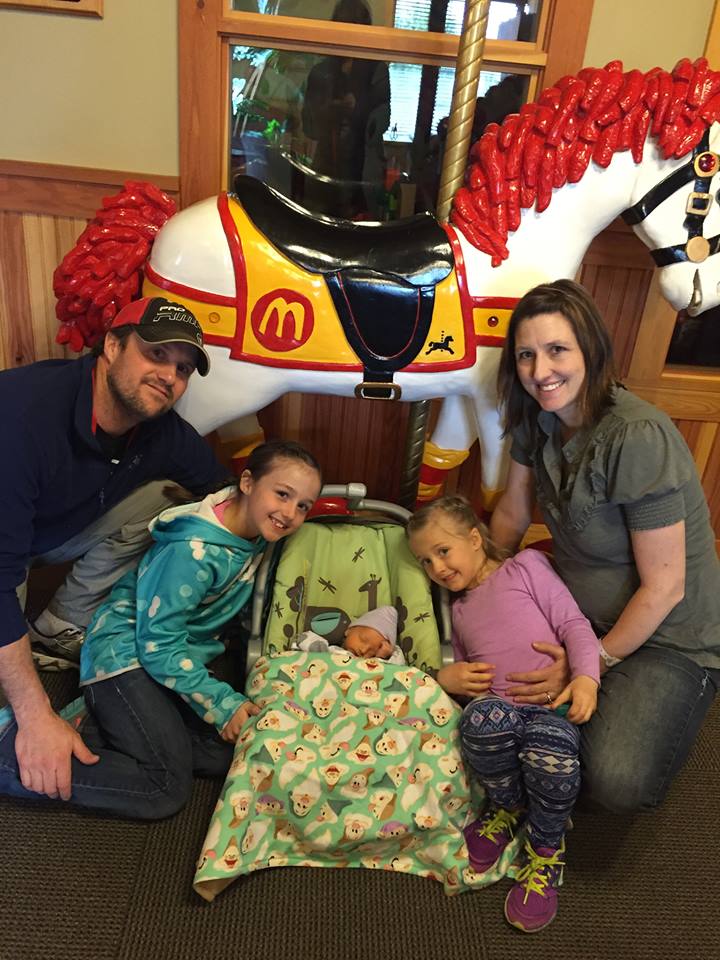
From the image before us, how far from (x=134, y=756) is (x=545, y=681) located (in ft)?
2.73

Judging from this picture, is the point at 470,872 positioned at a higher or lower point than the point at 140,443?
lower

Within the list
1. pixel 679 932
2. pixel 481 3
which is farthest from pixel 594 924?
pixel 481 3

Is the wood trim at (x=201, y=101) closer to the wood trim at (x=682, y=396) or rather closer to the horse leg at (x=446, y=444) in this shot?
the horse leg at (x=446, y=444)

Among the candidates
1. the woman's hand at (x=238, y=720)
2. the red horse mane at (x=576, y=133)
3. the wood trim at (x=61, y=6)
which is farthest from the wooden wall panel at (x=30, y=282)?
the woman's hand at (x=238, y=720)

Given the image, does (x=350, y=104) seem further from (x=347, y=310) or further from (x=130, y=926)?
(x=130, y=926)

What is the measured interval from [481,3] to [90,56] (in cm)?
92

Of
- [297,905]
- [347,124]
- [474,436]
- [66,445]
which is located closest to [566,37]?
[347,124]

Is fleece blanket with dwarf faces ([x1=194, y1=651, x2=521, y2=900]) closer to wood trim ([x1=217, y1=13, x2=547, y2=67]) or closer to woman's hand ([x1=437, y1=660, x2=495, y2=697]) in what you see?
woman's hand ([x1=437, y1=660, x2=495, y2=697])

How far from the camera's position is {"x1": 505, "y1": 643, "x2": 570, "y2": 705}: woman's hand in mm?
1438

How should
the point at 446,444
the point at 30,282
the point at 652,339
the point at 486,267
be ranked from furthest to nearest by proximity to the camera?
the point at 652,339
the point at 30,282
the point at 446,444
the point at 486,267

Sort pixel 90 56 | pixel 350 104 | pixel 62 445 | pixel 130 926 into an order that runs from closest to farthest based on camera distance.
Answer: pixel 130 926
pixel 62 445
pixel 90 56
pixel 350 104

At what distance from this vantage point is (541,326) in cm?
136

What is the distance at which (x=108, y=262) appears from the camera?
1.57 metres

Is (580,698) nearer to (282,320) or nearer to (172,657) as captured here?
(172,657)
